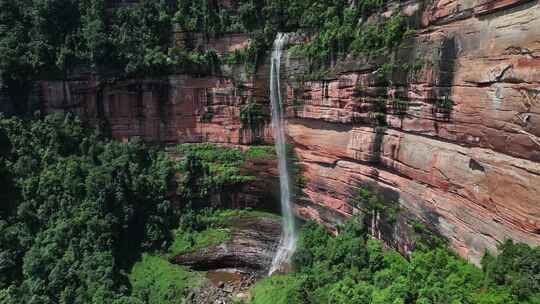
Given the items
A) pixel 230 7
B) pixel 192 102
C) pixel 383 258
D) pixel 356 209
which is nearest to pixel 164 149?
pixel 192 102

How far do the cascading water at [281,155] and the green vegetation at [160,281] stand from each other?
447cm

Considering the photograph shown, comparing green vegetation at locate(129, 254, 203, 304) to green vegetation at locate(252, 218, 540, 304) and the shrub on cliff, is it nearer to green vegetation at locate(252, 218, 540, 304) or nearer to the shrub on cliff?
the shrub on cliff

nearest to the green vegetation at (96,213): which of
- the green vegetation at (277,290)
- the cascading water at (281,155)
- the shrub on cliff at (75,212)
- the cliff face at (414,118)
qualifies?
the shrub on cliff at (75,212)

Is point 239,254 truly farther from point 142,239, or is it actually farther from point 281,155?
point 281,155

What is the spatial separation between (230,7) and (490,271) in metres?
18.6

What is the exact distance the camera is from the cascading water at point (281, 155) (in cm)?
2114

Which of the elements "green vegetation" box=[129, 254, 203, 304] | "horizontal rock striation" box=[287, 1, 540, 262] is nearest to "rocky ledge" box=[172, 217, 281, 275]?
"green vegetation" box=[129, 254, 203, 304]

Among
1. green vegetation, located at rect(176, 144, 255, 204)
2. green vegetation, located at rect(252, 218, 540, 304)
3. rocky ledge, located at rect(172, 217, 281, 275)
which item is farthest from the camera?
green vegetation, located at rect(176, 144, 255, 204)

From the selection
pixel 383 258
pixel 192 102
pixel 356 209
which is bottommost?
pixel 383 258

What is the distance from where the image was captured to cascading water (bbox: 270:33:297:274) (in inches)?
832

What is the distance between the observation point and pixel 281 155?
72.0ft

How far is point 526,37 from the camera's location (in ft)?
33.3

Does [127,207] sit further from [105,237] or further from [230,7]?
[230,7]

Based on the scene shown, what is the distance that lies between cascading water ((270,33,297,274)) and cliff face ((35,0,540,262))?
596 mm
